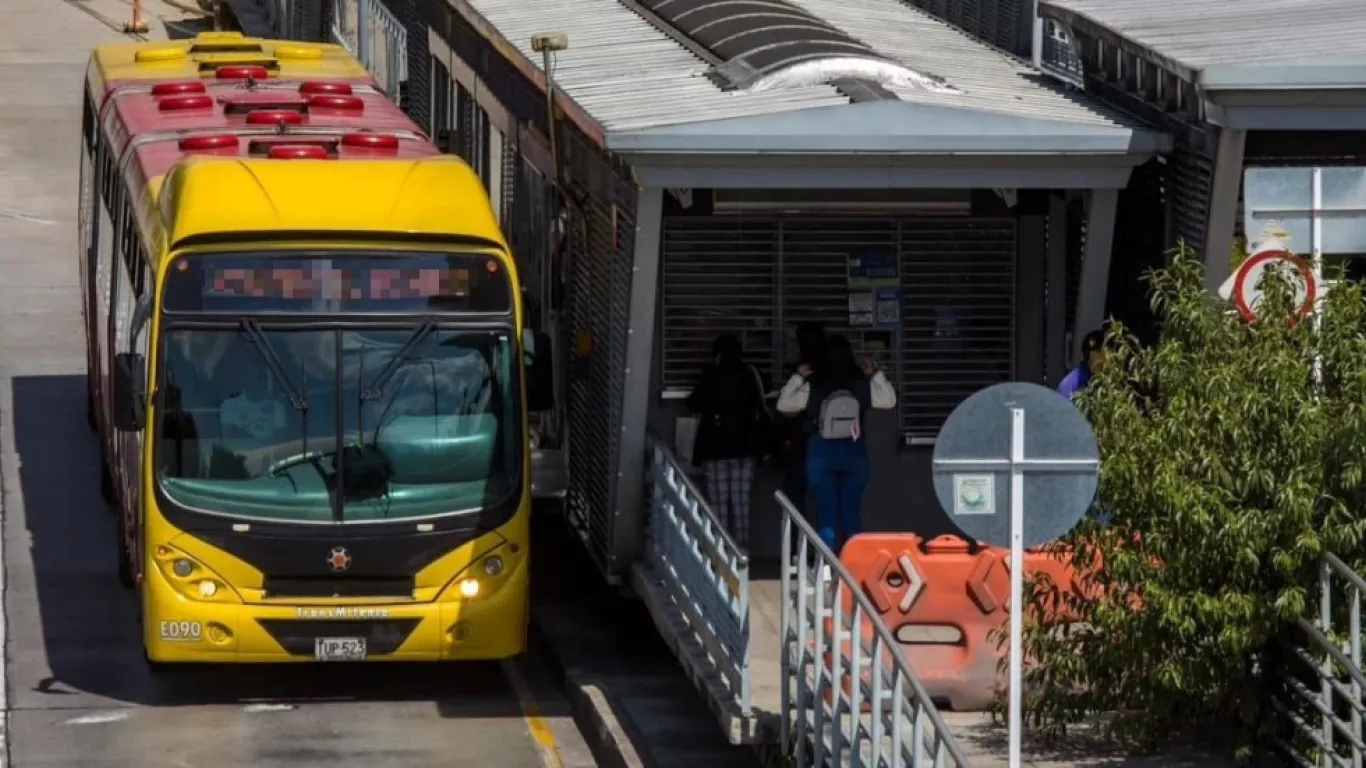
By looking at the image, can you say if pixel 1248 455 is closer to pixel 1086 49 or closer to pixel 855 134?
pixel 855 134

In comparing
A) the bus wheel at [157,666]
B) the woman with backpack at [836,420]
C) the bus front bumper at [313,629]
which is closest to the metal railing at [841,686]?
the woman with backpack at [836,420]

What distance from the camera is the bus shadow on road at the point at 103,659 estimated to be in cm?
1622

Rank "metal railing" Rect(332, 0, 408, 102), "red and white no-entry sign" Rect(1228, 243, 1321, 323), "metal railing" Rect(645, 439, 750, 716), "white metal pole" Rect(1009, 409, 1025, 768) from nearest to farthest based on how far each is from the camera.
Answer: "white metal pole" Rect(1009, 409, 1025, 768) → "red and white no-entry sign" Rect(1228, 243, 1321, 323) → "metal railing" Rect(645, 439, 750, 716) → "metal railing" Rect(332, 0, 408, 102)

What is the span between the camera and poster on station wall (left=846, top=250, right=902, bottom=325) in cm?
1675

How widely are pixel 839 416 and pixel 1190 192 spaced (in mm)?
2520

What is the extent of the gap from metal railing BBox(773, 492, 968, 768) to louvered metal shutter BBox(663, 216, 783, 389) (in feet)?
10.9

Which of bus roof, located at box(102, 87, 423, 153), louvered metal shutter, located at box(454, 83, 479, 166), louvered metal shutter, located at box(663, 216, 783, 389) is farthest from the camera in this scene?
louvered metal shutter, located at box(454, 83, 479, 166)

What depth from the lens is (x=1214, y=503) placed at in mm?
11703

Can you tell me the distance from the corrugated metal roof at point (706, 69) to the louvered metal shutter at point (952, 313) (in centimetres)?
94

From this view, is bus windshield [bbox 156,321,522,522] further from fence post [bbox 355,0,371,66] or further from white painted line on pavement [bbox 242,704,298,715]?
fence post [bbox 355,0,371,66]

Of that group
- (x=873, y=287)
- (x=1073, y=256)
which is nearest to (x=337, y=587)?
(x=873, y=287)

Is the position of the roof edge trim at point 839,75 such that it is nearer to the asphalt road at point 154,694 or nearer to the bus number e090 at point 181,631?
the asphalt road at point 154,694

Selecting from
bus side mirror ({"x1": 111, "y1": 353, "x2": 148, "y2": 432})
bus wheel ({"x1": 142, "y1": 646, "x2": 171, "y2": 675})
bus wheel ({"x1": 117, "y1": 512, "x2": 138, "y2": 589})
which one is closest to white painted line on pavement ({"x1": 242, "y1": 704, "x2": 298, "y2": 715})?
bus wheel ({"x1": 142, "y1": 646, "x2": 171, "y2": 675})

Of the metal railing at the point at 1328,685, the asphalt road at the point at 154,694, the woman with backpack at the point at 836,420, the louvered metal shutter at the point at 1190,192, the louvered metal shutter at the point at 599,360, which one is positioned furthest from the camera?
the woman with backpack at the point at 836,420
